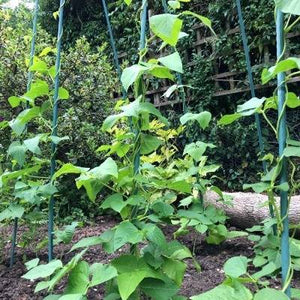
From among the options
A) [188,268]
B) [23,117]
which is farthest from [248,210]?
[23,117]

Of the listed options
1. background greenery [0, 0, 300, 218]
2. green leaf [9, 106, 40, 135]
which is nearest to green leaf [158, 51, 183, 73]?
green leaf [9, 106, 40, 135]

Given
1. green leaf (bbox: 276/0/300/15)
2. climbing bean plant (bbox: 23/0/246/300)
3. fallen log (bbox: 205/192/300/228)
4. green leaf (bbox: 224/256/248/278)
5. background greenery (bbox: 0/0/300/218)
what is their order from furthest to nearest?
background greenery (bbox: 0/0/300/218), fallen log (bbox: 205/192/300/228), climbing bean plant (bbox: 23/0/246/300), green leaf (bbox: 224/256/248/278), green leaf (bbox: 276/0/300/15)

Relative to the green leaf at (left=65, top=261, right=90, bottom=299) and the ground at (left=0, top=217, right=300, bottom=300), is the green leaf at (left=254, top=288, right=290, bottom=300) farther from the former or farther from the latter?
the ground at (left=0, top=217, right=300, bottom=300)

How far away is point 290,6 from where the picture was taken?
2.28ft

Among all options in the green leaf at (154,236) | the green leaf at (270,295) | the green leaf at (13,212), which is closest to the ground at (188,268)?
the green leaf at (13,212)

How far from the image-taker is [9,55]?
275 cm

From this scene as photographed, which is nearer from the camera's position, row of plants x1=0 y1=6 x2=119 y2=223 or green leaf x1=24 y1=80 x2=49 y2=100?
green leaf x1=24 y1=80 x2=49 y2=100

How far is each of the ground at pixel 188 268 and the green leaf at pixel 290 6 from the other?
4.06ft

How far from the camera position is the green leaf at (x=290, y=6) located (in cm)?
68

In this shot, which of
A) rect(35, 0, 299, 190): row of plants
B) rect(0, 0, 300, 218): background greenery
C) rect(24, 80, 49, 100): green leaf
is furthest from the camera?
rect(35, 0, 299, 190): row of plants

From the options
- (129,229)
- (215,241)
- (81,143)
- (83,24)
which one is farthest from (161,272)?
(83,24)

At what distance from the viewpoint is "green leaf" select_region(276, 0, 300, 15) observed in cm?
68

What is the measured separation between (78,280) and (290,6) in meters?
0.83

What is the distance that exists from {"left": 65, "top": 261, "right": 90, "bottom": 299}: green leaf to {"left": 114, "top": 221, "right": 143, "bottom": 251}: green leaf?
137 mm
